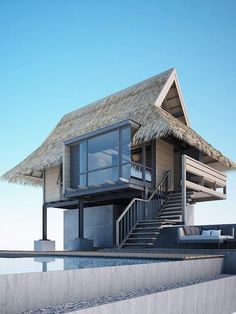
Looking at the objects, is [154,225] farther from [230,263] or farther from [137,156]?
[137,156]

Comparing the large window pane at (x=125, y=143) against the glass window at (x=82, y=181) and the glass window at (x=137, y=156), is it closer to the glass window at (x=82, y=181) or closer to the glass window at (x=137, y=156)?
the glass window at (x=82, y=181)

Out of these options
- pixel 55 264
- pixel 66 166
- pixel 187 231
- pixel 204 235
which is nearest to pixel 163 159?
pixel 66 166

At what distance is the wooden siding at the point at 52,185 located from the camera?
1819 centimetres

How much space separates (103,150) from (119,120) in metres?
2.38

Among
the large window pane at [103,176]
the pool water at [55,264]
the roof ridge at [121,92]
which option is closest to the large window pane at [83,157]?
the large window pane at [103,176]

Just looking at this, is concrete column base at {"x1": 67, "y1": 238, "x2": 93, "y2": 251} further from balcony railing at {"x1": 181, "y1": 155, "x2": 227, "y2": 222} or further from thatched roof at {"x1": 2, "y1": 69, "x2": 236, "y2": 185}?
balcony railing at {"x1": 181, "y1": 155, "x2": 227, "y2": 222}

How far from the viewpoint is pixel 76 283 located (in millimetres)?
4219

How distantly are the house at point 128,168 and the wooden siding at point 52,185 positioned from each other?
49 millimetres

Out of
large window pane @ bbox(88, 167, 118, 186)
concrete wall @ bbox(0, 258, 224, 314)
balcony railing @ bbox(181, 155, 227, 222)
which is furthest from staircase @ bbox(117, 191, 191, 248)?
concrete wall @ bbox(0, 258, 224, 314)

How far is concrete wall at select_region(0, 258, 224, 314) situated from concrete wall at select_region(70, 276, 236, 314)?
0.24 m

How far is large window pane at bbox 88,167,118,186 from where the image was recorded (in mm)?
13315

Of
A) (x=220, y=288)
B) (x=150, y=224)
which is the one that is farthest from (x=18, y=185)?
(x=220, y=288)

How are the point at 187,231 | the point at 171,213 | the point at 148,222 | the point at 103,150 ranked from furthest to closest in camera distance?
the point at 103,150 < the point at 171,213 < the point at 148,222 < the point at 187,231

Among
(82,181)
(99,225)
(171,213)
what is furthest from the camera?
(99,225)
